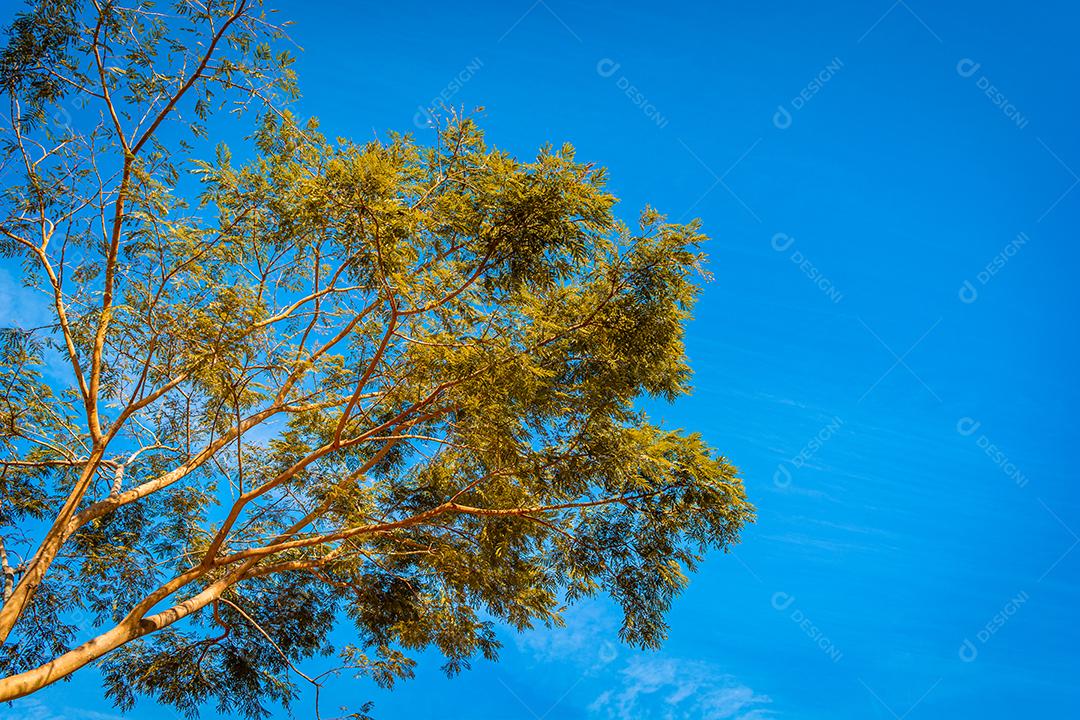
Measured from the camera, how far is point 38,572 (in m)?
7.55

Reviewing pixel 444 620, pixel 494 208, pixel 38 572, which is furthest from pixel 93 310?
pixel 444 620

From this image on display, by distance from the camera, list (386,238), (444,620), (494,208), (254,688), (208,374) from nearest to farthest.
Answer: (386,238), (208,374), (494,208), (444,620), (254,688)

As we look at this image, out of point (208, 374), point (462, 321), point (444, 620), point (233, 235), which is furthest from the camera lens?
point (444, 620)

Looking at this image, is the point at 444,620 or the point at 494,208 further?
the point at 444,620

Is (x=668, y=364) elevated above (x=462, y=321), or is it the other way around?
(x=462, y=321)

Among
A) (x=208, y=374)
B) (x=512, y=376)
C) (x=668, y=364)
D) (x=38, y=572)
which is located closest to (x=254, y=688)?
(x=38, y=572)

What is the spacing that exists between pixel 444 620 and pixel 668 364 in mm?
4085

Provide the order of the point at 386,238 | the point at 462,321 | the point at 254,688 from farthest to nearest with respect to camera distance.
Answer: the point at 254,688
the point at 462,321
the point at 386,238

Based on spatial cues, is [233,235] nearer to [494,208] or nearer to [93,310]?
[93,310]

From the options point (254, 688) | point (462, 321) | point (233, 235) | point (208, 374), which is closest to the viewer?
point (208, 374)

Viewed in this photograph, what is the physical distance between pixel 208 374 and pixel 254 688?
528cm

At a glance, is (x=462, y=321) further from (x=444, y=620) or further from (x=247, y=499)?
(x=444, y=620)

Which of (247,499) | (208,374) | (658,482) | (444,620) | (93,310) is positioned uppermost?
(93,310)

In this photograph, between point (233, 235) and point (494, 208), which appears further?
point (233, 235)
